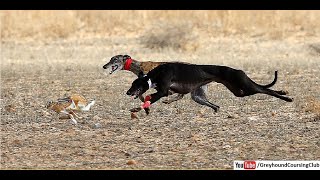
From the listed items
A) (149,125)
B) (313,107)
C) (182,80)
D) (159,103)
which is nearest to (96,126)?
(149,125)

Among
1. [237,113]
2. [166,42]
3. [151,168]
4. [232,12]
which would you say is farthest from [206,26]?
[151,168]

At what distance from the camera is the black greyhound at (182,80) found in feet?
35.8

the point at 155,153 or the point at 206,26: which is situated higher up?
the point at 206,26

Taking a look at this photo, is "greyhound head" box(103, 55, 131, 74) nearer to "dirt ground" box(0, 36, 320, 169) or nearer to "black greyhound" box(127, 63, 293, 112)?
"dirt ground" box(0, 36, 320, 169)

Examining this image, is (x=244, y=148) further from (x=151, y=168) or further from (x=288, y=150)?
(x=151, y=168)

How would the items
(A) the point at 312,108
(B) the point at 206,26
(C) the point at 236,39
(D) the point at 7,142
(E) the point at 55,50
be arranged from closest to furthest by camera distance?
1. (D) the point at 7,142
2. (A) the point at 312,108
3. (E) the point at 55,50
4. (C) the point at 236,39
5. (B) the point at 206,26

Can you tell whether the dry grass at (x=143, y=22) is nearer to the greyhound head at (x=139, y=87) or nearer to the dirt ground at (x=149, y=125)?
the dirt ground at (x=149, y=125)

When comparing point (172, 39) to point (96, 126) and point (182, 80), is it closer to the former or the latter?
point (182, 80)

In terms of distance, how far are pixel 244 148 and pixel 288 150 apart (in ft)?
1.52

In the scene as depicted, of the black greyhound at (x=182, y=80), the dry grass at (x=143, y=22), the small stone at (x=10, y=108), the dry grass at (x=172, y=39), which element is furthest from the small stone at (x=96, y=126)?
the dry grass at (x=143, y=22)

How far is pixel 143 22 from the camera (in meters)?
28.9

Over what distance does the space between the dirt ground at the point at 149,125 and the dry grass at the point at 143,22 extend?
24.0 ft

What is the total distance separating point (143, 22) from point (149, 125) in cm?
1784

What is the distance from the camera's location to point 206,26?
27734mm
